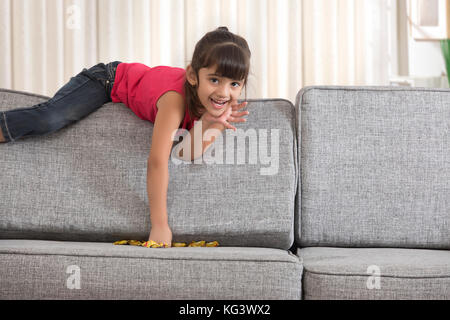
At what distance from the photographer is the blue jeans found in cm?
121

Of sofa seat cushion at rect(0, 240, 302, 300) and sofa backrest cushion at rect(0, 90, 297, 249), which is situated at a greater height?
sofa backrest cushion at rect(0, 90, 297, 249)

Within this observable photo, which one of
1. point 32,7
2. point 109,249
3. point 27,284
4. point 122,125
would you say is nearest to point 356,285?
point 109,249

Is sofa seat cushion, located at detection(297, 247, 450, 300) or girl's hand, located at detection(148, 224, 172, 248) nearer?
sofa seat cushion, located at detection(297, 247, 450, 300)

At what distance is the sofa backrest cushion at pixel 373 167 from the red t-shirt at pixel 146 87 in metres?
0.34

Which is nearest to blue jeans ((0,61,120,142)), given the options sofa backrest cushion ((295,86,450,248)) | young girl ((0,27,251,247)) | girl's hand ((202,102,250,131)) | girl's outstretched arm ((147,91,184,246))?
young girl ((0,27,251,247))

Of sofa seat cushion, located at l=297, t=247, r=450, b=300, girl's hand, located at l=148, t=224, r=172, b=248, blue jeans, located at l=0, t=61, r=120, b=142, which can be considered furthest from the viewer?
blue jeans, located at l=0, t=61, r=120, b=142

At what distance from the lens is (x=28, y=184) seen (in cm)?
119

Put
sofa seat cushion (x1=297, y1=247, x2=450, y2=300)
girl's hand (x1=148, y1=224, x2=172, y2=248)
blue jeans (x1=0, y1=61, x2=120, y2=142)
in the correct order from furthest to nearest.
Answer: blue jeans (x1=0, y1=61, x2=120, y2=142), girl's hand (x1=148, y1=224, x2=172, y2=248), sofa seat cushion (x1=297, y1=247, x2=450, y2=300)

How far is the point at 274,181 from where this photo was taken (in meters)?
1.19

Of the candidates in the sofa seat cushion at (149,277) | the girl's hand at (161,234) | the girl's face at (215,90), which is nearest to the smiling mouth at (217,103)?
the girl's face at (215,90)

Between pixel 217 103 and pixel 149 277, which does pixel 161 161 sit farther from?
pixel 149 277

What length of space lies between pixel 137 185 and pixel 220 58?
1.28ft

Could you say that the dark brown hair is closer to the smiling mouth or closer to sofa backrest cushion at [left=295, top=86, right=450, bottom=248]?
the smiling mouth
